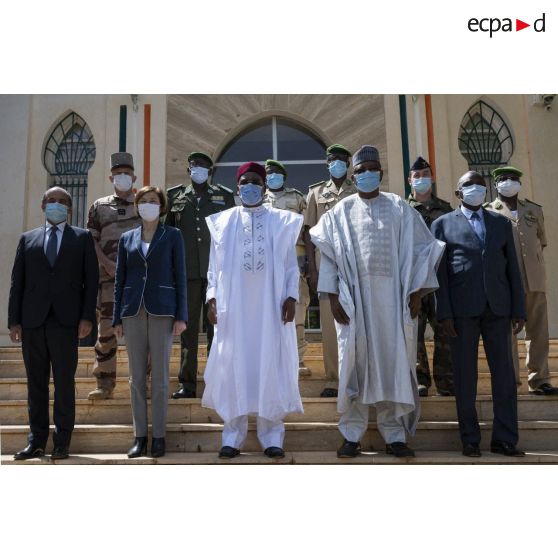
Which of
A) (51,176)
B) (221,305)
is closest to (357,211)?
(221,305)

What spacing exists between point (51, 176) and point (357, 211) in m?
6.29

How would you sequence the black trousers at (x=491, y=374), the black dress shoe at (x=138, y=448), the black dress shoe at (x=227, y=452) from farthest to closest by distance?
the black trousers at (x=491, y=374) < the black dress shoe at (x=138, y=448) < the black dress shoe at (x=227, y=452)

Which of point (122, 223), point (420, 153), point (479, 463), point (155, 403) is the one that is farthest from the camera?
point (420, 153)

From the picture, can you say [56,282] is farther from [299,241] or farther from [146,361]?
[299,241]

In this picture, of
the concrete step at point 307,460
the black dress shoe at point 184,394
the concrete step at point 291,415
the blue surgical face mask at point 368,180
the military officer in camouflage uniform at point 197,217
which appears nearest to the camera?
the concrete step at point 307,460

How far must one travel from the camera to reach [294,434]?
482cm

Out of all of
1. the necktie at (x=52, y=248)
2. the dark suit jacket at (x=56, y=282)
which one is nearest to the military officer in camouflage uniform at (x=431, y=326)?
the dark suit jacket at (x=56, y=282)

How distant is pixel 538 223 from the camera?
6230 mm

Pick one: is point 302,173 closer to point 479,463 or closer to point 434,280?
point 434,280

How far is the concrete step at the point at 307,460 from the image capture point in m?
4.28

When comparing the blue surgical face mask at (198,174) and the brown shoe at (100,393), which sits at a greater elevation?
the blue surgical face mask at (198,174)

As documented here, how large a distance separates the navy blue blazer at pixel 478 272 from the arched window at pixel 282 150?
5.22 meters

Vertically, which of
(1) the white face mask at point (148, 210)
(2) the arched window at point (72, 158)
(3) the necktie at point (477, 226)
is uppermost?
(2) the arched window at point (72, 158)

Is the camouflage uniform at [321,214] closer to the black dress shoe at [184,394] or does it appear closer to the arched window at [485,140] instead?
the black dress shoe at [184,394]
